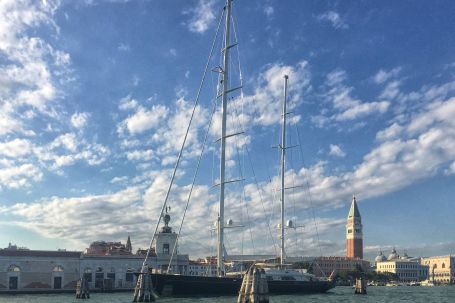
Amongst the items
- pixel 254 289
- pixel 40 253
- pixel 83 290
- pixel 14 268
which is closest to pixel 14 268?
pixel 14 268

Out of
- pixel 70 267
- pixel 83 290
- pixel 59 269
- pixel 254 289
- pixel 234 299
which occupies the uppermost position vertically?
pixel 254 289

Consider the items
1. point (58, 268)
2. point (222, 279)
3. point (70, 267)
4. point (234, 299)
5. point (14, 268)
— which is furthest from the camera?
point (70, 267)

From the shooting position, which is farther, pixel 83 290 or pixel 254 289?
pixel 83 290

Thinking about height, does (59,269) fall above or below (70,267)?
below

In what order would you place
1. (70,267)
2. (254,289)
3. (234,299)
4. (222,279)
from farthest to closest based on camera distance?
(70,267), (222,279), (234,299), (254,289)

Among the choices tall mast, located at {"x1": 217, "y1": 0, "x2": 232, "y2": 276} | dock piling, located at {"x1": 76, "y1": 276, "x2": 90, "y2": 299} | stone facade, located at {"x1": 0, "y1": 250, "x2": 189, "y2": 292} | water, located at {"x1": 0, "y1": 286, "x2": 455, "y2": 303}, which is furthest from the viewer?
stone facade, located at {"x1": 0, "y1": 250, "x2": 189, "y2": 292}

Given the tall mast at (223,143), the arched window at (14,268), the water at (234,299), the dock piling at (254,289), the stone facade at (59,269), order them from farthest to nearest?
the arched window at (14,268)
the stone facade at (59,269)
the tall mast at (223,143)
the water at (234,299)
the dock piling at (254,289)

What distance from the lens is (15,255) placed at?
82.3 metres

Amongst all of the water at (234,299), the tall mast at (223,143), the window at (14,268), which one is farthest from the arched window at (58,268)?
the tall mast at (223,143)

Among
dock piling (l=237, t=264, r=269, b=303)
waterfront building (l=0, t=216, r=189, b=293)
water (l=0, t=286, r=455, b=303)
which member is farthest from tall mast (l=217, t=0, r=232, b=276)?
waterfront building (l=0, t=216, r=189, b=293)

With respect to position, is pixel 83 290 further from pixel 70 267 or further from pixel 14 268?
pixel 70 267

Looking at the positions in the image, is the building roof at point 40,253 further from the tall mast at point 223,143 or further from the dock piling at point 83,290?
the tall mast at point 223,143

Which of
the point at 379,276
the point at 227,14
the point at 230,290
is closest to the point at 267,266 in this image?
the point at 230,290

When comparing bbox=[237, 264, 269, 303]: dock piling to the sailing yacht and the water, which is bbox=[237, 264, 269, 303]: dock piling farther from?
the sailing yacht
